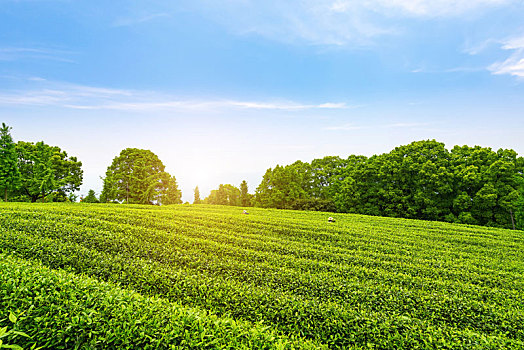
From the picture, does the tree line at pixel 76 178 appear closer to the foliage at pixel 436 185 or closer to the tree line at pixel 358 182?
the tree line at pixel 358 182

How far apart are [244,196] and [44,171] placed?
28.3 meters

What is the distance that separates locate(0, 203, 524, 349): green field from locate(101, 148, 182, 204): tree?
883 inches

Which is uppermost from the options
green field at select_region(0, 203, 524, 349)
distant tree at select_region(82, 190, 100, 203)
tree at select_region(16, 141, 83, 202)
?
tree at select_region(16, 141, 83, 202)

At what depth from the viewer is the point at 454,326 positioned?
19.6 ft

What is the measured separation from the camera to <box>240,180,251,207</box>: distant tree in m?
45.2

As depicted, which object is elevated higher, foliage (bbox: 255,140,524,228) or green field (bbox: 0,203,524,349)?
foliage (bbox: 255,140,524,228)

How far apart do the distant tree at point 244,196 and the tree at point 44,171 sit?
972 inches

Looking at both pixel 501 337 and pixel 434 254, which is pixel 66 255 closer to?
pixel 501 337

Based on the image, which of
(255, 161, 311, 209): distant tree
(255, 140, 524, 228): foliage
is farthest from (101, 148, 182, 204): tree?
(255, 140, 524, 228): foliage

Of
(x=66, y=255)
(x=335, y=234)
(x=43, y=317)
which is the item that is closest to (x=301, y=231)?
(x=335, y=234)

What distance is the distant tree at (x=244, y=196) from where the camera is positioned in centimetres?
4519

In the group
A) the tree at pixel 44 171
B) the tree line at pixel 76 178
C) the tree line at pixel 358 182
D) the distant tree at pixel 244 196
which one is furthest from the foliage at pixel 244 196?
the tree at pixel 44 171

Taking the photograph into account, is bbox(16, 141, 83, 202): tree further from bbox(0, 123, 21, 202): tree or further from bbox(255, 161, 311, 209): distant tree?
bbox(255, 161, 311, 209): distant tree

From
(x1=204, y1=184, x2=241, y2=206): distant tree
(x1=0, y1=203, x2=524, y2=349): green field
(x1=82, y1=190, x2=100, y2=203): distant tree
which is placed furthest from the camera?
(x1=204, y1=184, x2=241, y2=206): distant tree
